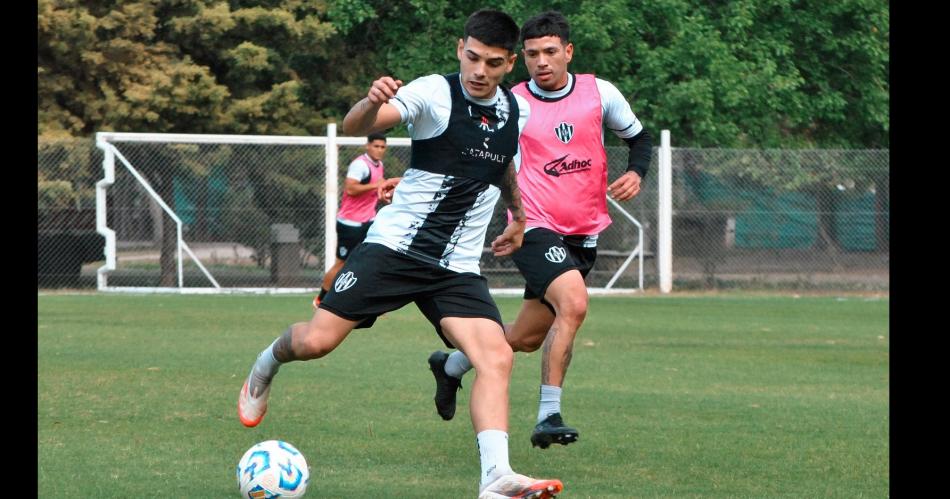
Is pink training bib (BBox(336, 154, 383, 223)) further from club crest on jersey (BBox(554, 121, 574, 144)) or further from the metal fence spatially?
Answer: club crest on jersey (BBox(554, 121, 574, 144))

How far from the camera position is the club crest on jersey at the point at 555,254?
839 centimetres

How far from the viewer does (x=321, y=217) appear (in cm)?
2353

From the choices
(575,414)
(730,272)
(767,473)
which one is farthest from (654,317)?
(767,473)

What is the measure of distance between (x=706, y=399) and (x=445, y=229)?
4347 mm

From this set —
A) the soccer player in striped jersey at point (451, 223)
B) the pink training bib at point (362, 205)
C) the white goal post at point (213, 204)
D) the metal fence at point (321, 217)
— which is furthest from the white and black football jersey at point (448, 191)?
the metal fence at point (321, 217)

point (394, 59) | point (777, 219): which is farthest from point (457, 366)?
point (394, 59)

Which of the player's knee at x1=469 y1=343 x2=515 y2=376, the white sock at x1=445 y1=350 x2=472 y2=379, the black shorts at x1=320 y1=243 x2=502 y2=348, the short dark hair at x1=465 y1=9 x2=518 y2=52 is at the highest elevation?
the short dark hair at x1=465 y1=9 x2=518 y2=52

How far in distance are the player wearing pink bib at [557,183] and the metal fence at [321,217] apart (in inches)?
586

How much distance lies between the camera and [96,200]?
914 inches

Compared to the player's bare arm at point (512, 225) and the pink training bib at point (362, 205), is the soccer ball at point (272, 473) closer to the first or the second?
the player's bare arm at point (512, 225)

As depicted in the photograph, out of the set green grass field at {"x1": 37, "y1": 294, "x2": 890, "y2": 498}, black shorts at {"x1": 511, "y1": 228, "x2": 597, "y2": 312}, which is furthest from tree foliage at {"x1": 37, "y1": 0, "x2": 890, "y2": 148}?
black shorts at {"x1": 511, "y1": 228, "x2": 597, "y2": 312}

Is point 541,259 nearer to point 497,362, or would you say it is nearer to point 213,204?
point 497,362

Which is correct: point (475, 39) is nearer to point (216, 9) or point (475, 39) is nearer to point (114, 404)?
point (114, 404)

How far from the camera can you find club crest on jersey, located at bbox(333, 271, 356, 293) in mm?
6727
